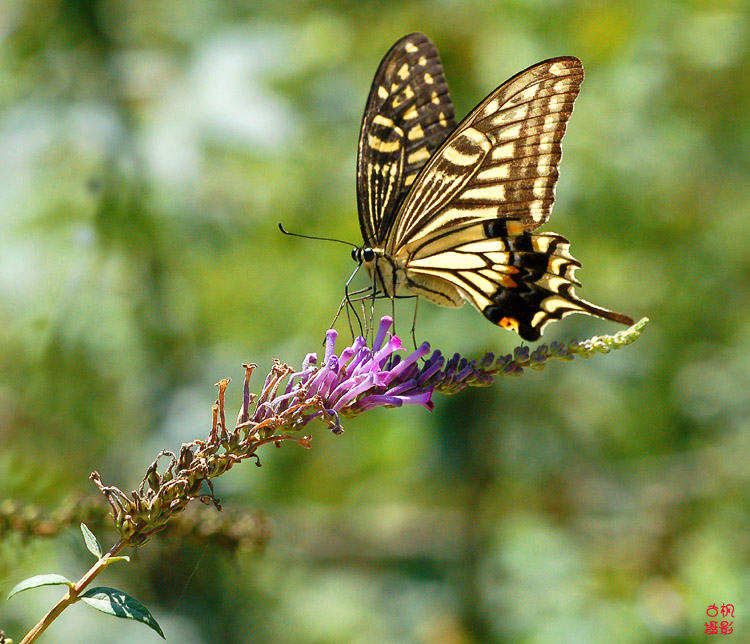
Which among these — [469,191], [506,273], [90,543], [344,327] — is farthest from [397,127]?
[90,543]

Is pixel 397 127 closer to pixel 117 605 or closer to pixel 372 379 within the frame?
→ pixel 372 379

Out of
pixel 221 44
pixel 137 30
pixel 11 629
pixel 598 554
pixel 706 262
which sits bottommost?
pixel 11 629

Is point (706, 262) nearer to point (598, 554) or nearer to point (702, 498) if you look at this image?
point (702, 498)

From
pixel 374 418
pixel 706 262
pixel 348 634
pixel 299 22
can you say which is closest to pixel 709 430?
pixel 706 262

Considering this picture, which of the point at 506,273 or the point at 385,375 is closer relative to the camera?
the point at 385,375

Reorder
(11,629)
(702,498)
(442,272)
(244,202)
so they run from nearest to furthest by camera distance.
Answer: (11,629), (442,272), (244,202), (702,498)

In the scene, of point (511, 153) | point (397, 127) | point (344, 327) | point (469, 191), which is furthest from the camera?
point (344, 327)
